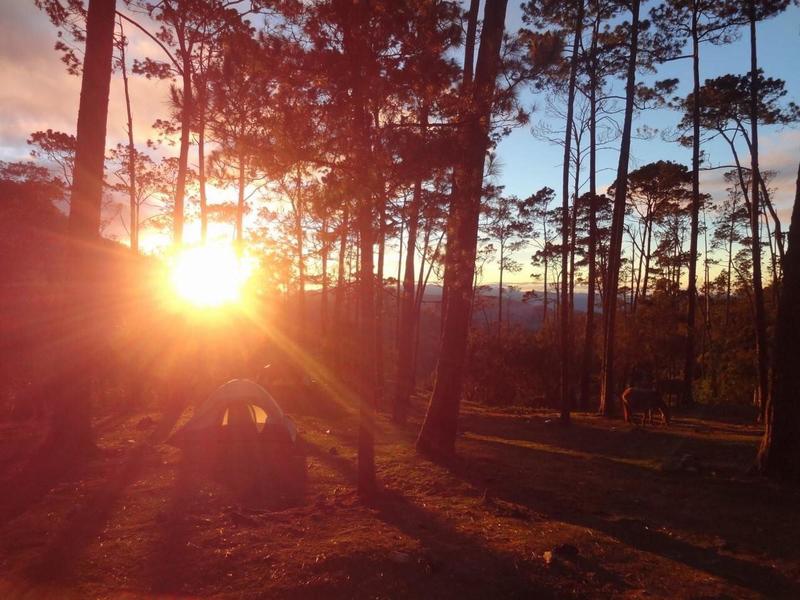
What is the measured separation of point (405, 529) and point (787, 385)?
18.3ft

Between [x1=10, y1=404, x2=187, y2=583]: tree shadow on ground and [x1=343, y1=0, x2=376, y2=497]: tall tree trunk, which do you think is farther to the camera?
[x1=343, y1=0, x2=376, y2=497]: tall tree trunk

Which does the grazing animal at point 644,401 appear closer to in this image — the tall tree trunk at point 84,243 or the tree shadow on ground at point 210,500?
the tree shadow on ground at point 210,500

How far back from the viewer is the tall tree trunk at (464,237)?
803 centimetres

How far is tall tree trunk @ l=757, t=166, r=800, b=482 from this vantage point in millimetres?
8117

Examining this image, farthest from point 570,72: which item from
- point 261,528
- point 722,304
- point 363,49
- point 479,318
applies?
point 722,304

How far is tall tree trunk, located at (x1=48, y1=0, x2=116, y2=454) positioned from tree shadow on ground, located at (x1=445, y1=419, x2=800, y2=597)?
6252mm

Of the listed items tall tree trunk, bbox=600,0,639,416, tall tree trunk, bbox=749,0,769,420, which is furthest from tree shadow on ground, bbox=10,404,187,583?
tall tree trunk, bbox=749,0,769,420

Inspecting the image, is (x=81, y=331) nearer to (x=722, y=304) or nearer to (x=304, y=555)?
(x=304, y=555)

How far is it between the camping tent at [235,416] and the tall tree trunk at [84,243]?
1.84 metres

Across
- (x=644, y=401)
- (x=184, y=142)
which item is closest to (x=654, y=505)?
(x=644, y=401)

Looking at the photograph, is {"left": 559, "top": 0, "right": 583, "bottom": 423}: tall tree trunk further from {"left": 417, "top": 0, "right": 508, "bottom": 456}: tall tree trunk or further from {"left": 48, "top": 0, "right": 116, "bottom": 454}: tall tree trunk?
{"left": 48, "top": 0, "right": 116, "bottom": 454}: tall tree trunk

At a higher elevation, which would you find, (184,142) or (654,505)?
(184,142)

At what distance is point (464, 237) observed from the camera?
9555 mm

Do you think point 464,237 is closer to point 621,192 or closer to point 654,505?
point 654,505
